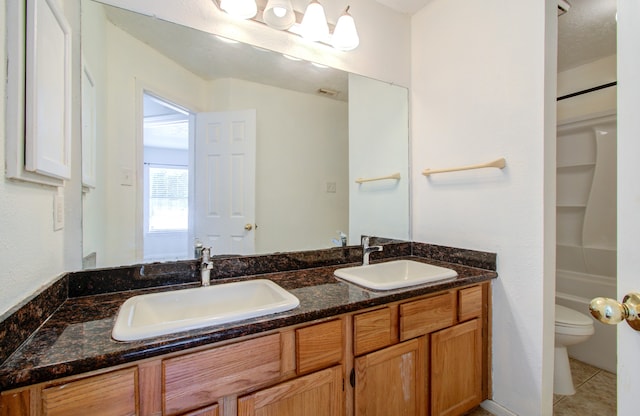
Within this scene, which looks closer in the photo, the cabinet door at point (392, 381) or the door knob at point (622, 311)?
the door knob at point (622, 311)

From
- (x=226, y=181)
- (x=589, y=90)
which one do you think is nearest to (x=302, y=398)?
(x=226, y=181)

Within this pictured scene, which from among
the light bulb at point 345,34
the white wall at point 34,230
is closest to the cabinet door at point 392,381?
the white wall at point 34,230

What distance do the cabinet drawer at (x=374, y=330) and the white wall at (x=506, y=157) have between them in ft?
2.40

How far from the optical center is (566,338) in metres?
1.67

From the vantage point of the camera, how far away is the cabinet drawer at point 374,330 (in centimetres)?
106

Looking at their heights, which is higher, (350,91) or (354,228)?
(350,91)

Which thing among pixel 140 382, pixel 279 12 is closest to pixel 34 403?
pixel 140 382

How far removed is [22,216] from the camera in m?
0.73

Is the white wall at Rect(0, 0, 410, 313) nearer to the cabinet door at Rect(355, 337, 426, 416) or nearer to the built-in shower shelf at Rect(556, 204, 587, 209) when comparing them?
the cabinet door at Rect(355, 337, 426, 416)

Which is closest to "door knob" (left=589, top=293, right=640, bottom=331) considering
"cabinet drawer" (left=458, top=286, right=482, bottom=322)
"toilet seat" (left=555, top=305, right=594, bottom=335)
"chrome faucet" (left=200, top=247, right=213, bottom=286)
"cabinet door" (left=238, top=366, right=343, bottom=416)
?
"cabinet door" (left=238, top=366, right=343, bottom=416)

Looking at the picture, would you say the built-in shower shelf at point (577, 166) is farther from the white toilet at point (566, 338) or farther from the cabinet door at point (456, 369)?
the cabinet door at point (456, 369)

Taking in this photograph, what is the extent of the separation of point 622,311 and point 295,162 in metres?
1.41

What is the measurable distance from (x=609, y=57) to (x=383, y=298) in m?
2.84

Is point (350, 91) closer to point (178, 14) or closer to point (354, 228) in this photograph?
point (354, 228)
